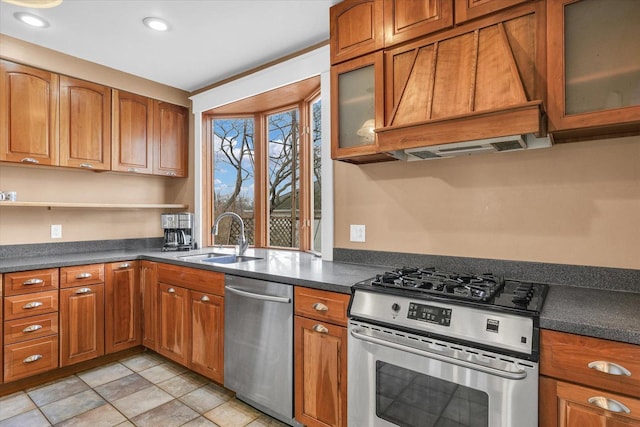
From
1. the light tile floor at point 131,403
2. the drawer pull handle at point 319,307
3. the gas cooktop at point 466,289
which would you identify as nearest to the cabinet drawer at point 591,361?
the gas cooktop at point 466,289

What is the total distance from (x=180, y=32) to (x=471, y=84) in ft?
6.68

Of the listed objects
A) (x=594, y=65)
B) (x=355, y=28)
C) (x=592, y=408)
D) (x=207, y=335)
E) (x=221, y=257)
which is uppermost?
(x=355, y=28)

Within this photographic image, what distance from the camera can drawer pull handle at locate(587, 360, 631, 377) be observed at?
3.53 ft

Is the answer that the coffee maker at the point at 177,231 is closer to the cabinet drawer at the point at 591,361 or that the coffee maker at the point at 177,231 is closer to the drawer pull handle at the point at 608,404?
the cabinet drawer at the point at 591,361

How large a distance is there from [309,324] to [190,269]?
1133 mm

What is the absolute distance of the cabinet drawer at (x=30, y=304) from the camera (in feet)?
7.76

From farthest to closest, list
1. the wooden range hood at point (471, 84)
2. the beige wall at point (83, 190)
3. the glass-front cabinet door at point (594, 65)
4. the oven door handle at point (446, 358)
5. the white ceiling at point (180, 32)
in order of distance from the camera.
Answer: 1. the beige wall at point (83, 190)
2. the white ceiling at point (180, 32)
3. the wooden range hood at point (471, 84)
4. the glass-front cabinet door at point (594, 65)
5. the oven door handle at point (446, 358)

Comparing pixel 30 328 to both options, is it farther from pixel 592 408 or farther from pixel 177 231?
pixel 592 408

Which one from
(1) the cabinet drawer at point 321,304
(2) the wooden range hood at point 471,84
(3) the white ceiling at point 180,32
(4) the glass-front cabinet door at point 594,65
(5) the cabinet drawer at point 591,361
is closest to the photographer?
(5) the cabinet drawer at point 591,361

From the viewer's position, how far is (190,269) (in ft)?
8.39

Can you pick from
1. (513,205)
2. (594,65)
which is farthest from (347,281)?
(594,65)

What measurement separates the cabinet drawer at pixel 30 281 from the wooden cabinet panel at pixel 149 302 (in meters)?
0.61

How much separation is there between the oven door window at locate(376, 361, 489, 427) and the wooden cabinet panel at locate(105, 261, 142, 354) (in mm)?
2314

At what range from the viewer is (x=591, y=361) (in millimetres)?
1128
